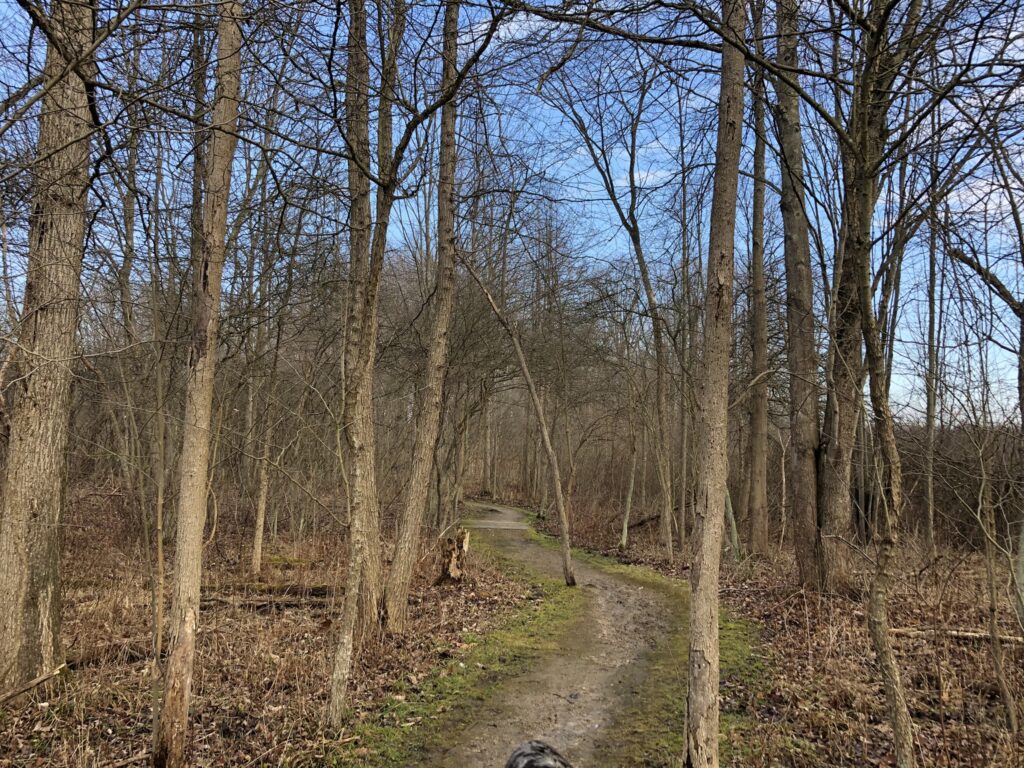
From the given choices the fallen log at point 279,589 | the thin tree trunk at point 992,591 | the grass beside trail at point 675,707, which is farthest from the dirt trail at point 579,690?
the fallen log at point 279,589

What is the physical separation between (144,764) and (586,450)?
21.7 meters

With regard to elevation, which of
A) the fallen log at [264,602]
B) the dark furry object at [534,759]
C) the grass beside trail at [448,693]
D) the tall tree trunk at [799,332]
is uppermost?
the tall tree trunk at [799,332]

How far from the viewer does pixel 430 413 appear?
790 cm

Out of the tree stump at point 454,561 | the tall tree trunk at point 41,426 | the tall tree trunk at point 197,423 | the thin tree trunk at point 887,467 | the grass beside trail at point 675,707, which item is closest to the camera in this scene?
the thin tree trunk at point 887,467

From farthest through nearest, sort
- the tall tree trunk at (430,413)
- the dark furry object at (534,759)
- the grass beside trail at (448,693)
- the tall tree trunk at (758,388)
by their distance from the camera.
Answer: the tall tree trunk at (758,388)
the tall tree trunk at (430,413)
the grass beside trail at (448,693)
the dark furry object at (534,759)

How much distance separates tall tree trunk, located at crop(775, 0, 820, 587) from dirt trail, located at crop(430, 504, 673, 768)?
234cm

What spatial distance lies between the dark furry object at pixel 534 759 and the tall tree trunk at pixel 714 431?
80 centimetres

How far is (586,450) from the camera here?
25266mm

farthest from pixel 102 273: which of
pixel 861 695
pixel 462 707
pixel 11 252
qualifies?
pixel 861 695

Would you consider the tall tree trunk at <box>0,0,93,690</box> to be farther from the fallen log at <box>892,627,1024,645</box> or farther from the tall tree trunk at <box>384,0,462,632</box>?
the fallen log at <box>892,627,1024,645</box>

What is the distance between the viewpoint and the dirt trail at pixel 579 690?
4734 mm

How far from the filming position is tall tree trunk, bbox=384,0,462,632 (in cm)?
745

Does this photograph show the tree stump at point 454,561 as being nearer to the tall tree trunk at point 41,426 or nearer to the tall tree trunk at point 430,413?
the tall tree trunk at point 430,413

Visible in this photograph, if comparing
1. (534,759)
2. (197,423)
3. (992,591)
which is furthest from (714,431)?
(197,423)
